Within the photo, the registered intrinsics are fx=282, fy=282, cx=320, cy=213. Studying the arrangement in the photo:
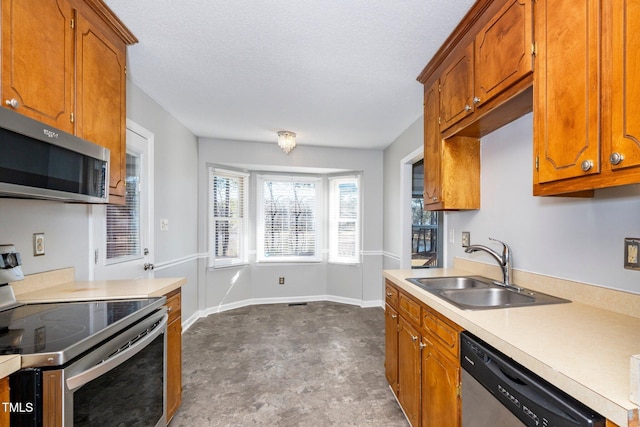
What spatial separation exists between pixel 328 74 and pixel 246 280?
3.30 metres

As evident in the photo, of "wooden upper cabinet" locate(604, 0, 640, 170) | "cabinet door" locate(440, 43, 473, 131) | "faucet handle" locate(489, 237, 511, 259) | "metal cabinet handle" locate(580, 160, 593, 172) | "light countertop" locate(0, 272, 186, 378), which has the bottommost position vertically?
"light countertop" locate(0, 272, 186, 378)

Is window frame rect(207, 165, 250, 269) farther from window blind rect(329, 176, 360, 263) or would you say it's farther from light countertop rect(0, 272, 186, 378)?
light countertop rect(0, 272, 186, 378)

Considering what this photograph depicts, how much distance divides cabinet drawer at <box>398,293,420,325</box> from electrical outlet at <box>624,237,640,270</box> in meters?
0.91

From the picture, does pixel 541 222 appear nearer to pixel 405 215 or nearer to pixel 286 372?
pixel 405 215

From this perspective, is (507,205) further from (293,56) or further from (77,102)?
(77,102)

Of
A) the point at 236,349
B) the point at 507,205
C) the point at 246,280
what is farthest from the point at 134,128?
the point at 507,205

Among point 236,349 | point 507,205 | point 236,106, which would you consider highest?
point 236,106

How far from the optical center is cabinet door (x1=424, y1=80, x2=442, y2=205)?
210cm

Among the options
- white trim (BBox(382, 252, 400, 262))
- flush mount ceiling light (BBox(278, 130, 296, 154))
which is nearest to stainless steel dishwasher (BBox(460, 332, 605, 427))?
white trim (BBox(382, 252, 400, 262))

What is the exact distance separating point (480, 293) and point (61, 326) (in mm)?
2123

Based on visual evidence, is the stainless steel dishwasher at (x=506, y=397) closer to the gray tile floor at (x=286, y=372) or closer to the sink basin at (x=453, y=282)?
the sink basin at (x=453, y=282)

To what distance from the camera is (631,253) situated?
113 cm

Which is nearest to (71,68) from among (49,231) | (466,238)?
(49,231)

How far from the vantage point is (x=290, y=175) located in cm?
459
